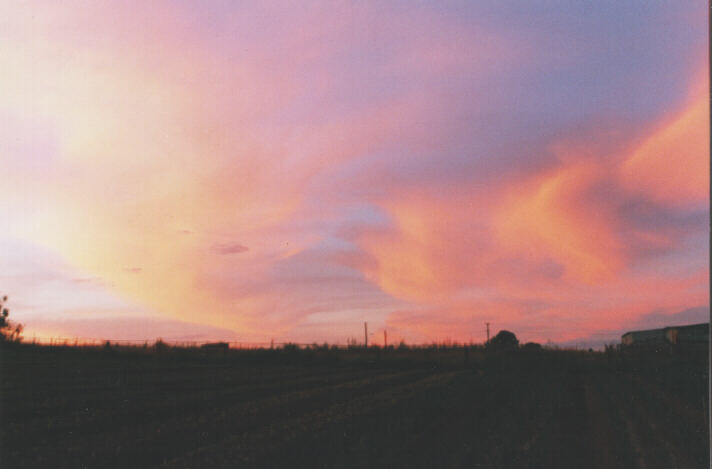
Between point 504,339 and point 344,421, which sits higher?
point 504,339

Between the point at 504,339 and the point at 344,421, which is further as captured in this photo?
the point at 504,339

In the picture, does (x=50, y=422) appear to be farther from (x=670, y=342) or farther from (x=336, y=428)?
(x=670, y=342)

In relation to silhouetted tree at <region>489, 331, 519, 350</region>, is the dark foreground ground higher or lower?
lower

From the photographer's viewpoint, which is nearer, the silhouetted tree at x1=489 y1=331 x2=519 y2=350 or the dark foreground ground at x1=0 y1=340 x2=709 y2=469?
the dark foreground ground at x1=0 y1=340 x2=709 y2=469

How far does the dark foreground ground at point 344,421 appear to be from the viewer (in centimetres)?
1111

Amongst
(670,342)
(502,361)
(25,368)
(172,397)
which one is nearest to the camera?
(172,397)

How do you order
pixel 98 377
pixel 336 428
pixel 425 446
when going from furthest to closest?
pixel 98 377 → pixel 336 428 → pixel 425 446

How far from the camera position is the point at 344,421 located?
15039mm

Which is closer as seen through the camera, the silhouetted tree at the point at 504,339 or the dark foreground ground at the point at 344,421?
the dark foreground ground at the point at 344,421

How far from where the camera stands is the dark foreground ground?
11109 millimetres

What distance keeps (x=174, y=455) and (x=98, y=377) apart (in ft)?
58.0

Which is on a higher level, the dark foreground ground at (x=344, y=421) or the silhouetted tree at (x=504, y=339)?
the silhouetted tree at (x=504, y=339)

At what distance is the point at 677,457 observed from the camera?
11.4m

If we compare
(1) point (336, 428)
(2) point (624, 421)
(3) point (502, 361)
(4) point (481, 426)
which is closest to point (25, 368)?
(1) point (336, 428)
